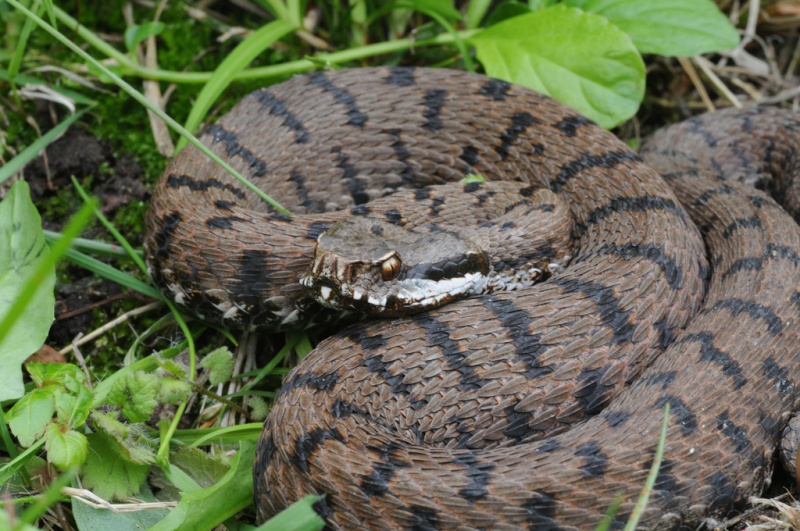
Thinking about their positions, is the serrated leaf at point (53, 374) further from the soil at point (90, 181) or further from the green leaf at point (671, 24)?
the green leaf at point (671, 24)

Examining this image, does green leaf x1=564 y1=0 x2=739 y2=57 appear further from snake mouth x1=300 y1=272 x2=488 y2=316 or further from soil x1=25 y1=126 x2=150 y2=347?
soil x1=25 y1=126 x2=150 y2=347

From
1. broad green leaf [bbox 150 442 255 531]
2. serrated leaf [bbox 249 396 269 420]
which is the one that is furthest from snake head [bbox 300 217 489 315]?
broad green leaf [bbox 150 442 255 531]

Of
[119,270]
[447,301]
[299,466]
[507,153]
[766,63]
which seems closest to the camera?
[299,466]

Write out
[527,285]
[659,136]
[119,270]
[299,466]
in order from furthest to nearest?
[659,136] < [119,270] < [527,285] < [299,466]

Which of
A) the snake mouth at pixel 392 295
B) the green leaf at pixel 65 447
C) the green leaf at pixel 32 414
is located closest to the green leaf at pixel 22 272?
the green leaf at pixel 32 414

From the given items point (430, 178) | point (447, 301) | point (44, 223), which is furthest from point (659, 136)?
point (44, 223)

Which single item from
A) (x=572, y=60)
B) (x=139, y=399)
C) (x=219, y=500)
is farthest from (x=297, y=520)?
(x=572, y=60)

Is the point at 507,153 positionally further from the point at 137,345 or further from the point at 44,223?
the point at 44,223

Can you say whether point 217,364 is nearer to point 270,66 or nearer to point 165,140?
point 165,140
